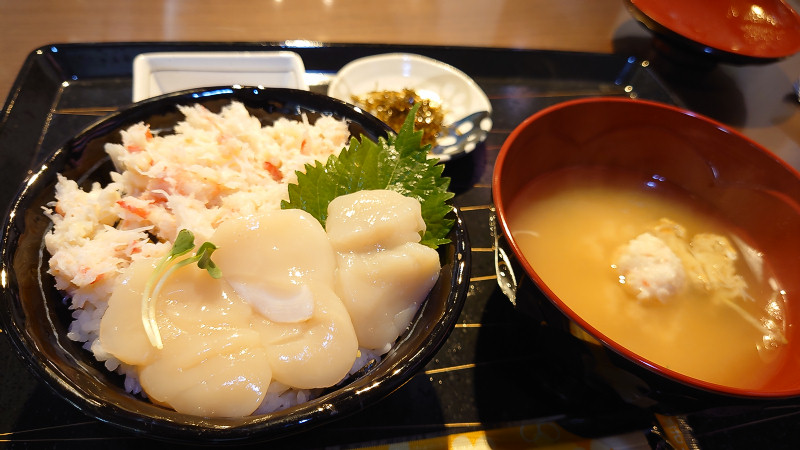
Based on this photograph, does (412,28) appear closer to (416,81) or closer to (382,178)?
(416,81)

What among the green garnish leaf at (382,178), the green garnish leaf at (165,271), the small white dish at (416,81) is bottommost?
the small white dish at (416,81)

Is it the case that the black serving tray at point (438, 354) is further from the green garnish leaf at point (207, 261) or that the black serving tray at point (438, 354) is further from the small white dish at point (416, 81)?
the green garnish leaf at point (207, 261)

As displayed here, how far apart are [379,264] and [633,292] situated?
75 centimetres

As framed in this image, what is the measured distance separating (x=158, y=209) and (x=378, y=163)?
0.58 metres

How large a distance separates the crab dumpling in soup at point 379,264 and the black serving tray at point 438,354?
237mm

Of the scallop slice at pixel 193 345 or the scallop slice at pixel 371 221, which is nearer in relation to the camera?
the scallop slice at pixel 193 345

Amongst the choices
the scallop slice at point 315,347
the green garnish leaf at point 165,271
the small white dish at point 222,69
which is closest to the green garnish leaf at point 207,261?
the green garnish leaf at point 165,271

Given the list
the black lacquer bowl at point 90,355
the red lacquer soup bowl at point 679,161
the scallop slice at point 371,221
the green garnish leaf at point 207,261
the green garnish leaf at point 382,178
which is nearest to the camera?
the black lacquer bowl at point 90,355

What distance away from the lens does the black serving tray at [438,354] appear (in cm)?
119

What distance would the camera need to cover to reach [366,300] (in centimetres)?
107

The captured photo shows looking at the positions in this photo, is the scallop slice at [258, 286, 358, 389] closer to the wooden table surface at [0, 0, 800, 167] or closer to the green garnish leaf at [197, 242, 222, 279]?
the green garnish leaf at [197, 242, 222, 279]

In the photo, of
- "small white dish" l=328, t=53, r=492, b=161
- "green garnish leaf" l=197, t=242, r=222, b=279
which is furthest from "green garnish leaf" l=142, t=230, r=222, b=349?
"small white dish" l=328, t=53, r=492, b=161

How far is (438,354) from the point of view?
141 cm

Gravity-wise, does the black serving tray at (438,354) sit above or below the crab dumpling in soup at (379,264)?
below
